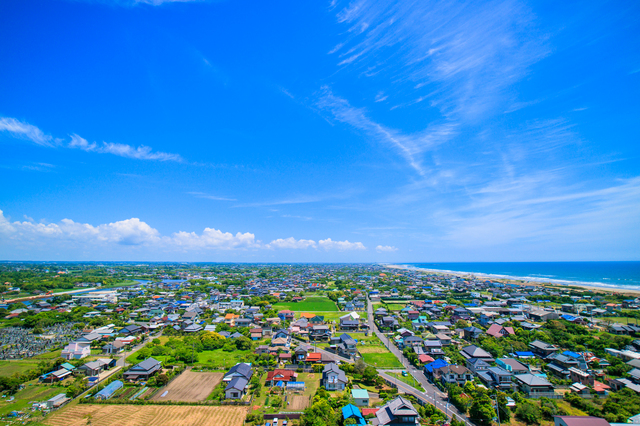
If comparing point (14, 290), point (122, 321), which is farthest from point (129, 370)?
point (14, 290)

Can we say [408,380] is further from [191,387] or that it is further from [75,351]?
[75,351]

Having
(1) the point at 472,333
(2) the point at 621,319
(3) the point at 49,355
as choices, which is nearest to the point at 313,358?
(1) the point at 472,333

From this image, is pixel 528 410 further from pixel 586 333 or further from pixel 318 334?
pixel 586 333

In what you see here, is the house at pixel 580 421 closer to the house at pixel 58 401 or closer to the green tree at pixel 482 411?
the green tree at pixel 482 411

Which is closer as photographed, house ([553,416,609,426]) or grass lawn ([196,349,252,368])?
house ([553,416,609,426])

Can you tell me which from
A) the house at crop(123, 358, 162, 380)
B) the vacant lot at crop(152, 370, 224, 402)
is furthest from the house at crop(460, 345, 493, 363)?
the house at crop(123, 358, 162, 380)

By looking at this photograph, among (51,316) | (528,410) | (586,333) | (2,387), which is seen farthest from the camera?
(51,316)

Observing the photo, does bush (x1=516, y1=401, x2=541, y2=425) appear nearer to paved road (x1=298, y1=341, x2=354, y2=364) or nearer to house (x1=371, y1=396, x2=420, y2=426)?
house (x1=371, y1=396, x2=420, y2=426)
